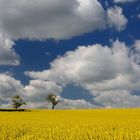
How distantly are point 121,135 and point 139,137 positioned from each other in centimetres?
60

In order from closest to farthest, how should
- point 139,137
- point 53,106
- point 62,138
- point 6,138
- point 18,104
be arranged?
1. point 139,137
2. point 62,138
3. point 6,138
4. point 18,104
5. point 53,106

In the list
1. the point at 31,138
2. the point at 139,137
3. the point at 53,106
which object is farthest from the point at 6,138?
the point at 53,106

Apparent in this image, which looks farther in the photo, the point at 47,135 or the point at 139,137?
the point at 47,135

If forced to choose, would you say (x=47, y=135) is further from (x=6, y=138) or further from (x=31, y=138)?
(x=6, y=138)

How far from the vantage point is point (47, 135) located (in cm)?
1441

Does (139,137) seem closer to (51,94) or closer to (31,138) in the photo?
(31,138)

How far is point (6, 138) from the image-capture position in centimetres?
1500

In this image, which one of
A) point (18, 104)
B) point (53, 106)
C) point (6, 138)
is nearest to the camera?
point (6, 138)

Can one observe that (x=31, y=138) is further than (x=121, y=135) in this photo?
Yes

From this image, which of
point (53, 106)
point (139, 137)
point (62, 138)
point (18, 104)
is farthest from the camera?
point (53, 106)

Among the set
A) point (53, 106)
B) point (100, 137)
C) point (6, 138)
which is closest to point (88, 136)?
point (100, 137)

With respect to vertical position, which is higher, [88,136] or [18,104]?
[18,104]

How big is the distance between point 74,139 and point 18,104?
11076 centimetres

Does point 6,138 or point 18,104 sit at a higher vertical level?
point 18,104
